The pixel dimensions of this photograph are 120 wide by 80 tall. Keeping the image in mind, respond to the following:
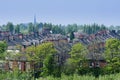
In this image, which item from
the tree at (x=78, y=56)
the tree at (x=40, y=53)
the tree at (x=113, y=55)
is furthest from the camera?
the tree at (x=40, y=53)

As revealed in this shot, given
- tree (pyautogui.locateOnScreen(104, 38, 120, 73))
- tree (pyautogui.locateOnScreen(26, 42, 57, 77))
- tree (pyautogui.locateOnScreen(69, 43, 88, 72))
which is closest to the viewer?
tree (pyautogui.locateOnScreen(104, 38, 120, 73))

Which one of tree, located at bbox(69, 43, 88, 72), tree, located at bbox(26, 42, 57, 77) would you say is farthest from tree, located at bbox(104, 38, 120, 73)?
tree, located at bbox(26, 42, 57, 77)

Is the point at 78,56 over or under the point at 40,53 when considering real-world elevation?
under

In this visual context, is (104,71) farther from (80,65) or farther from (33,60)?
(33,60)

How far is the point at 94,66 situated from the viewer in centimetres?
3938

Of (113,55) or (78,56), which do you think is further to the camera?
(113,55)

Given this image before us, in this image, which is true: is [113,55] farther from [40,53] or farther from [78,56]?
[40,53]

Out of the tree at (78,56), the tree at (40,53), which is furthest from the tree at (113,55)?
the tree at (40,53)

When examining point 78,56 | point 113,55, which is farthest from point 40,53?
point 113,55

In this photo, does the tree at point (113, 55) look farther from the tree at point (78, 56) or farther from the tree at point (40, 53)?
the tree at point (40, 53)

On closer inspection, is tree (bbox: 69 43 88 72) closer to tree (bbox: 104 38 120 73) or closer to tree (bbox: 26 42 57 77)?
tree (bbox: 26 42 57 77)

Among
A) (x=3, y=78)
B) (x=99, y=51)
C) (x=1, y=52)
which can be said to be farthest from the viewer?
(x=99, y=51)

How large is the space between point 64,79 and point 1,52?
441 inches

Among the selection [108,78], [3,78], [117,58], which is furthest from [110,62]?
[3,78]
